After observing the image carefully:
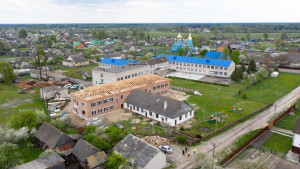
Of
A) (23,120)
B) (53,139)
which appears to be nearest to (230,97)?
(53,139)

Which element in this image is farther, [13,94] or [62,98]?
[13,94]

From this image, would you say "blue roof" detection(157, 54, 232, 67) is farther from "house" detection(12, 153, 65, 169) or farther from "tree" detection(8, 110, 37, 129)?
"house" detection(12, 153, 65, 169)

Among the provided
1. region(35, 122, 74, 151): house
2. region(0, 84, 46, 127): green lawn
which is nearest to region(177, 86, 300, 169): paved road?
region(35, 122, 74, 151): house

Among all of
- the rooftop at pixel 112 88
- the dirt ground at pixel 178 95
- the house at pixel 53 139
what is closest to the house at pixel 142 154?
the house at pixel 53 139

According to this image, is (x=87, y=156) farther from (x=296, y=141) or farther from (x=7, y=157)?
(x=296, y=141)

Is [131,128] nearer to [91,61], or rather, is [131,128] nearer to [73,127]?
[73,127]

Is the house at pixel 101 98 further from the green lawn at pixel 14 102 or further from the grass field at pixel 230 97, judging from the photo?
the grass field at pixel 230 97

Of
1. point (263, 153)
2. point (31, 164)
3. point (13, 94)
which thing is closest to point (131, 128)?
point (31, 164)

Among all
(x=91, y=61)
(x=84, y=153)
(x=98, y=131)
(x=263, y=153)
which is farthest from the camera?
(x=91, y=61)
